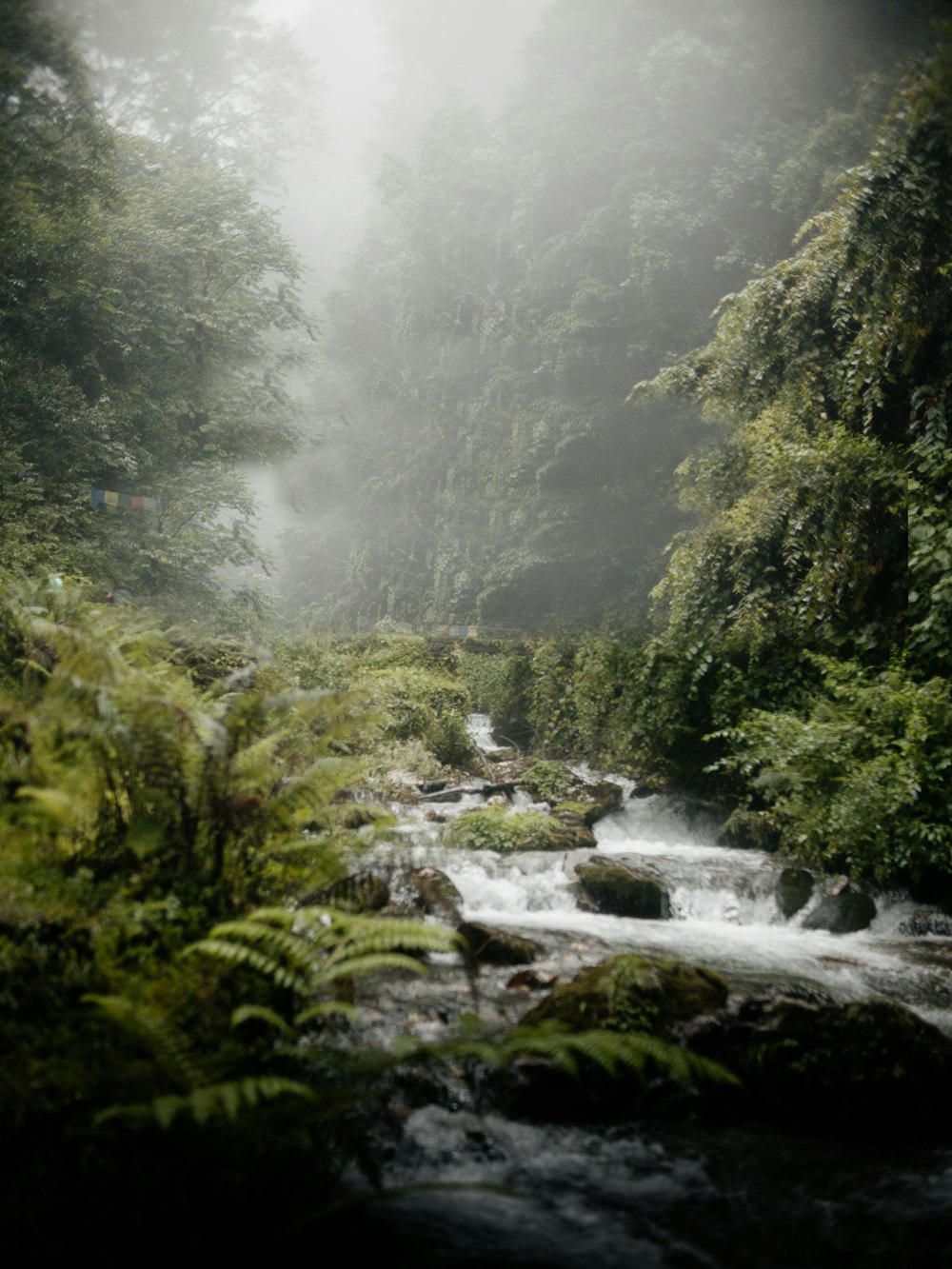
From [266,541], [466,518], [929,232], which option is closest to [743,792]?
[929,232]

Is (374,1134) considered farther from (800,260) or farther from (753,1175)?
(800,260)

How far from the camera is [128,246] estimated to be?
53.1 feet

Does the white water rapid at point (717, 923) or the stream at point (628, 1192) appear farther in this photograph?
the white water rapid at point (717, 923)

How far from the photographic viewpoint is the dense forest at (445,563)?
9.64ft

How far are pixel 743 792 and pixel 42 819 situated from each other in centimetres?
907

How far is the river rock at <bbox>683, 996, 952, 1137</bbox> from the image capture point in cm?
339

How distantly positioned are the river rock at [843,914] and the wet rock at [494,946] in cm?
319

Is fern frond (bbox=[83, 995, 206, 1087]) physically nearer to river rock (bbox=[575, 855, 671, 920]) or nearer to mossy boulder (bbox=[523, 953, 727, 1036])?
mossy boulder (bbox=[523, 953, 727, 1036])

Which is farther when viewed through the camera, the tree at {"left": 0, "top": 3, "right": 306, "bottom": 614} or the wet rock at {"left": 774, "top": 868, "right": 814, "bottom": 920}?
the tree at {"left": 0, "top": 3, "right": 306, "bottom": 614}

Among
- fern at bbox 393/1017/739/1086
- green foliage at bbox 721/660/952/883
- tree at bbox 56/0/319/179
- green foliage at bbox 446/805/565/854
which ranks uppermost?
tree at bbox 56/0/319/179

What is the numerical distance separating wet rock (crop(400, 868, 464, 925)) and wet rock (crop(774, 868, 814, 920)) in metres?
3.17

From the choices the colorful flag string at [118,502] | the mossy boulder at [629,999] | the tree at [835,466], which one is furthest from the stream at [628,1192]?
the colorful flag string at [118,502]

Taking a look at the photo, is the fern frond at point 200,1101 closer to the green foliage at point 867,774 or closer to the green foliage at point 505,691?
the green foliage at point 867,774

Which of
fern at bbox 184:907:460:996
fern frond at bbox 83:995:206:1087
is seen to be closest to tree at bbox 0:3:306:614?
fern at bbox 184:907:460:996
